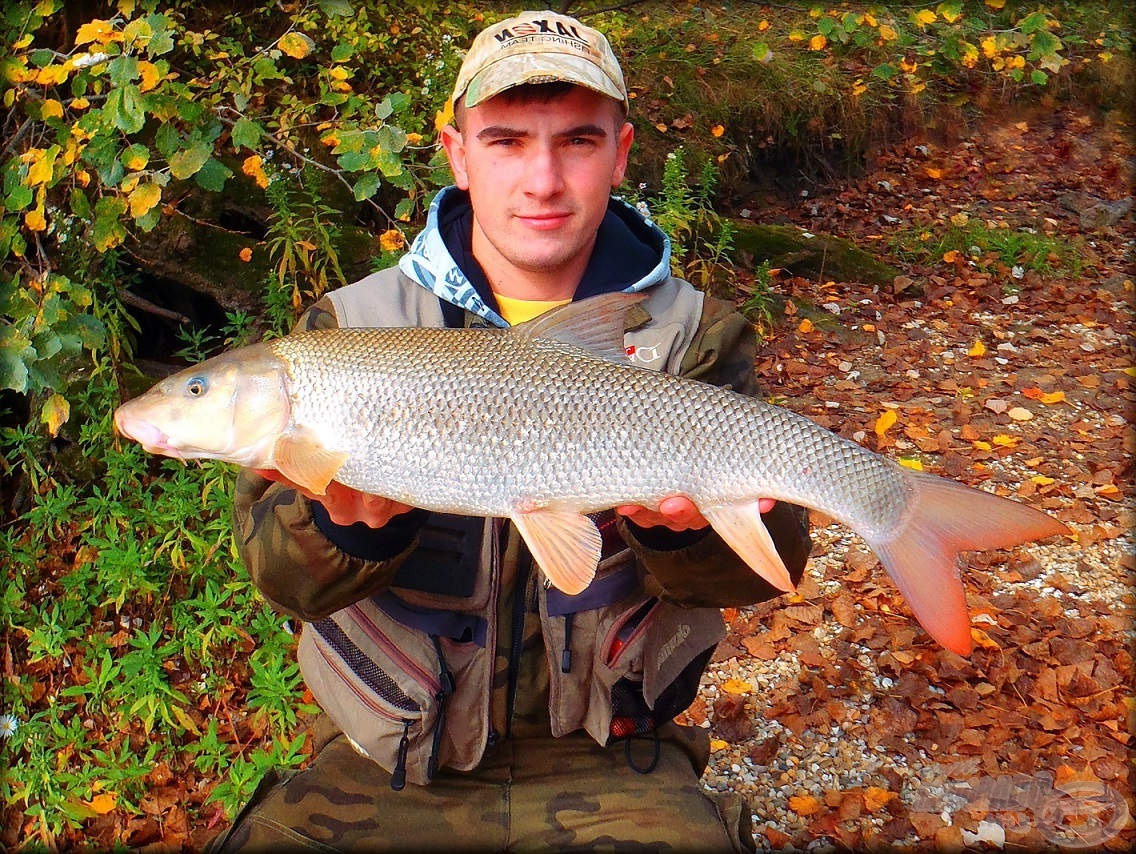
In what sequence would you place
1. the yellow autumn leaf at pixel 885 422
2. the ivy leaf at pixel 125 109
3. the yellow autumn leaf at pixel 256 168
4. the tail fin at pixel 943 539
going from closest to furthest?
the tail fin at pixel 943 539, the ivy leaf at pixel 125 109, the yellow autumn leaf at pixel 256 168, the yellow autumn leaf at pixel 885 422

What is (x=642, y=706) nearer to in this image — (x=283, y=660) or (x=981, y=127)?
(x=283, y=660)

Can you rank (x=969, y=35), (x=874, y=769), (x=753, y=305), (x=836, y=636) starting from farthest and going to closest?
(x=969, y=35) < (x=753, y=305) < (x=836, y=636) < (x=874, y=769)

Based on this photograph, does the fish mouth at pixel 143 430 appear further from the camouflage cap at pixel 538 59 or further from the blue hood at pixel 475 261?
the camouflage cap at pixel 538 59

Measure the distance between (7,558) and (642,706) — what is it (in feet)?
8.65

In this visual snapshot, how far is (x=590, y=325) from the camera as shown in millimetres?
1961

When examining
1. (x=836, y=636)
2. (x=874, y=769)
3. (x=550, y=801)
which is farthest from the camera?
(x=836, y=636)

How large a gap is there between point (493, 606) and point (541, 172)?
101 centimetres

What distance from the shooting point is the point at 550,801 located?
229 centimetres

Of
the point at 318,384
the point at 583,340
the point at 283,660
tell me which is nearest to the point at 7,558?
the point at 283,660

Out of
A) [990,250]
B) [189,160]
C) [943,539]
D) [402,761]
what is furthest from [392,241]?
[990,250]

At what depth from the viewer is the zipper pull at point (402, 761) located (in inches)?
85.6

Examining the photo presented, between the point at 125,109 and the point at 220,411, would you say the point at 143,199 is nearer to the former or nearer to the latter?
the point at 125,109

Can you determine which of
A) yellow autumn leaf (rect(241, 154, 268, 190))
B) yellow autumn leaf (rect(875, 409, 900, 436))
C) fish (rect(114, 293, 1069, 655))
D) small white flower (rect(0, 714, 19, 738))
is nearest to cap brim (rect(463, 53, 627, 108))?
fish (rect(114, 293, 1069, 655))

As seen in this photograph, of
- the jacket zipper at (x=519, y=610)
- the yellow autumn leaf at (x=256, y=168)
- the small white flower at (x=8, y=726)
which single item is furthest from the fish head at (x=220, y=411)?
the yellow autumn leaf at (x=256, y=168)
